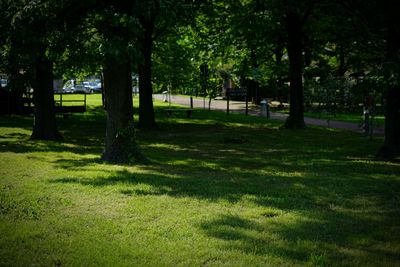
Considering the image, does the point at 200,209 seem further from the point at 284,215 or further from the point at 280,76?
the point at 280,76

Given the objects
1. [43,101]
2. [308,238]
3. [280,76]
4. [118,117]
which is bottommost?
[308,238]

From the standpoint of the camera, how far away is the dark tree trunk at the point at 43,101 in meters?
17.0

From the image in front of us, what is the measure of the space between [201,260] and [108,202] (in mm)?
3002

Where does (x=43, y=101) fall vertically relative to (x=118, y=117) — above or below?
above

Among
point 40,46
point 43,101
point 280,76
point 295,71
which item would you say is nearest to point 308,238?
point 40,46

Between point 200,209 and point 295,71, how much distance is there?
16192 millimetres

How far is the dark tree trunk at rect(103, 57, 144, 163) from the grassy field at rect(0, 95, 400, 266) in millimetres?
546

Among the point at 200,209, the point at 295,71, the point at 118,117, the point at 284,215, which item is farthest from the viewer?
the point at 295,71

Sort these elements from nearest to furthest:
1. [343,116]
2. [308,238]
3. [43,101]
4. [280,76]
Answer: [308,238] < [43,101] < [343,116] < [280,76]

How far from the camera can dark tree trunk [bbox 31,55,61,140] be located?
17.0 meters

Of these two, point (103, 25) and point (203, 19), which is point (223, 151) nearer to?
point (103, 25)

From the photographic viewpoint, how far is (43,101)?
17.1 metres

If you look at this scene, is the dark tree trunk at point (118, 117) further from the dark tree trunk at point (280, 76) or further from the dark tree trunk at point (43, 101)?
the dark tree trunk at point (280, 76)

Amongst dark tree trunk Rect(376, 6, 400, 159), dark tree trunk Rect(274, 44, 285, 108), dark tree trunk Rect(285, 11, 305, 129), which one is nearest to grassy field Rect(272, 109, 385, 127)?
dark tree trunk Rect(274, 44, 285, 108)
